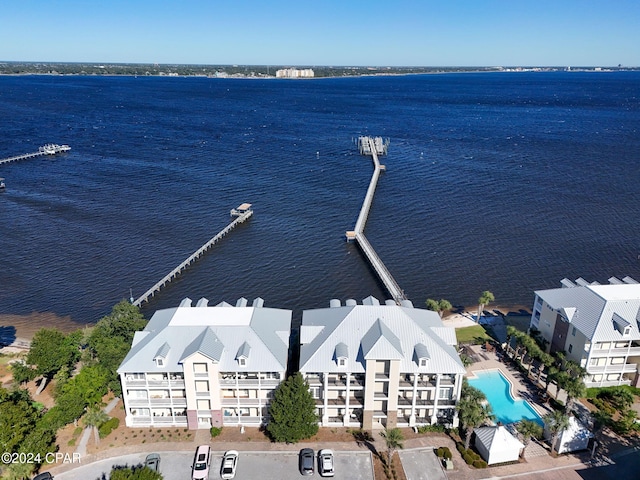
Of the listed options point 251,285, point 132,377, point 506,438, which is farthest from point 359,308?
point 251,285

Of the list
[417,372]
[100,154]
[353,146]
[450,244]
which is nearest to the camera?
[417,372]

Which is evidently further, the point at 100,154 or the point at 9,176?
the point at 100,154

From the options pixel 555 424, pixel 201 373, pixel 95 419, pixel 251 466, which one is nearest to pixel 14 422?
pixel 95 419

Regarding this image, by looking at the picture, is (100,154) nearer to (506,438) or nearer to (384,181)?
(384,181)

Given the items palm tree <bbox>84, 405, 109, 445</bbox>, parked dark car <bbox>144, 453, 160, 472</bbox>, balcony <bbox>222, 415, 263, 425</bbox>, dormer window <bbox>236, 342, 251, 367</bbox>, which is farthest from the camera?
balcony <bbox>222, 415, 263, 425</bbox>

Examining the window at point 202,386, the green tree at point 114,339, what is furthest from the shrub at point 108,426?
the window at point 202,386

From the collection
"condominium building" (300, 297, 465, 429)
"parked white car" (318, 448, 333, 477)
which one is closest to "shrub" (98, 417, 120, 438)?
"condominium building" (300, 297, 465, 429)

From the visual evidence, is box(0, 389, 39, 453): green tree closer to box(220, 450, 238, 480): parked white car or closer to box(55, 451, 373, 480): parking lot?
box(55, 451, 373, 480): parking lot
